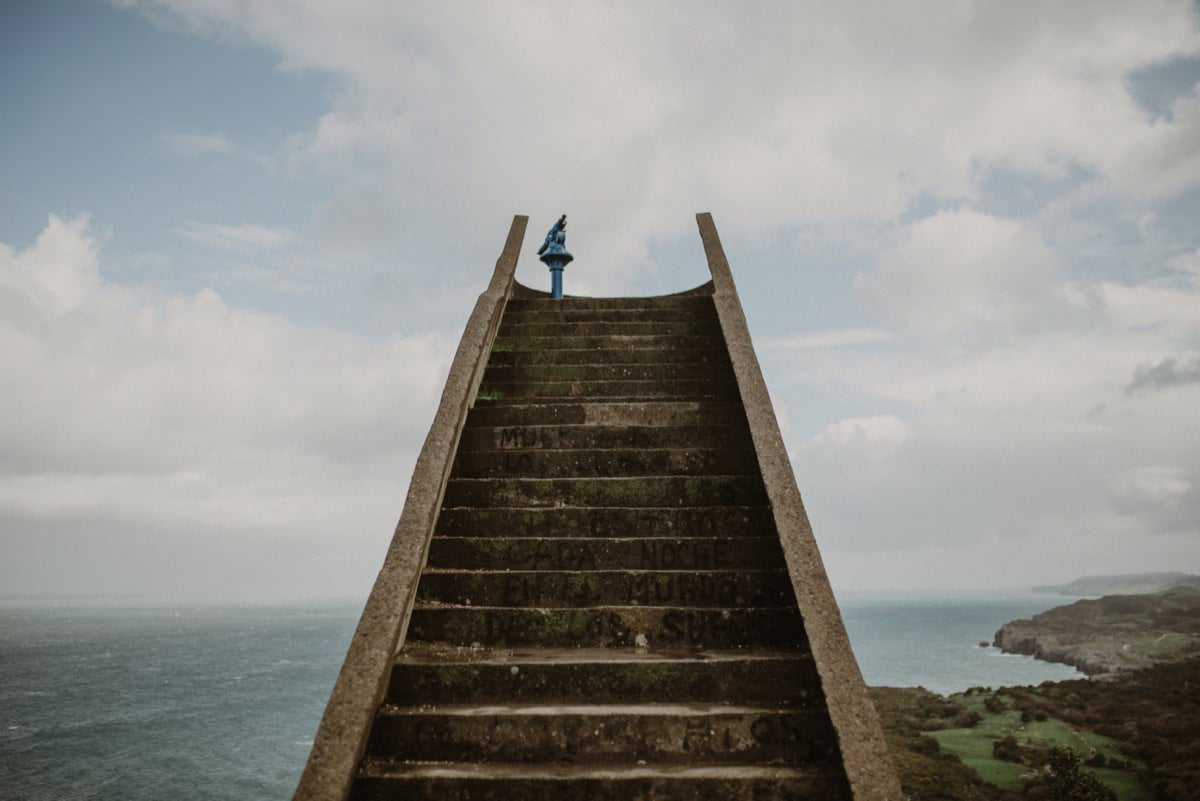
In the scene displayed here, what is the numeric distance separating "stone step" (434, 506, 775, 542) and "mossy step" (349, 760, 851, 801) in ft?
5.76

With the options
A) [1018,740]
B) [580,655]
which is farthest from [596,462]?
[1018,740]

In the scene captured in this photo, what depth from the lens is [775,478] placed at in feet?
14.7

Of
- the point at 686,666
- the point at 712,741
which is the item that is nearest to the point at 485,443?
the point at 686,666

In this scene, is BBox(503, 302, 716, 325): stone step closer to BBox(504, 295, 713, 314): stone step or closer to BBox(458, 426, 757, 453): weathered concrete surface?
BBox(504, 295, 713, 314): stone step

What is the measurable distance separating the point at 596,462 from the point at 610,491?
45 cm

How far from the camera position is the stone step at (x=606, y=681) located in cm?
348

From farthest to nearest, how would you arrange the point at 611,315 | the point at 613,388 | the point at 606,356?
the point at 611,315
the point at 606,356
the point at 613,388

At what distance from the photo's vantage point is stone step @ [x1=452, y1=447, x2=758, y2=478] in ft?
17.4

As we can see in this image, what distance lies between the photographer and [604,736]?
3262mm

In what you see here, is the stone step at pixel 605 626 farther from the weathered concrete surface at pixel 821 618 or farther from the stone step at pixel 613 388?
the stone step at pixel 613 388

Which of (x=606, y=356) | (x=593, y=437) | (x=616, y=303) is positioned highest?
(x=616, y=303)

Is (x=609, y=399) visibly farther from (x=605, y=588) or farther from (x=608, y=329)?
(x=605, y=588)

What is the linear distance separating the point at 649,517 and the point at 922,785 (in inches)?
653

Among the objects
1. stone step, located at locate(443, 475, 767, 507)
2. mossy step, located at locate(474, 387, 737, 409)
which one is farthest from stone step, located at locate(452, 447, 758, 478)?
mossy step, located at locate(474, 387, 737, 409)
